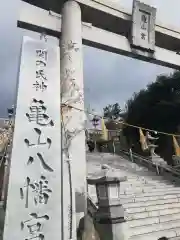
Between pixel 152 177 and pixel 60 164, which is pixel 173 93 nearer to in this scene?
pixel 152 177

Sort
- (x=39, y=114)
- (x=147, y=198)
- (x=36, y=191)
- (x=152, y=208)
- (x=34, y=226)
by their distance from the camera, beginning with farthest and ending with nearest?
(x=147, y=198), (x=152, y=208), (x=39, y=114), (x=36, y=191), (x=34, y=226)

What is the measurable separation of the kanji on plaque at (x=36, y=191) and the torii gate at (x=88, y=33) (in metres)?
2.21

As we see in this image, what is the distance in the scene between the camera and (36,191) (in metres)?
2.84

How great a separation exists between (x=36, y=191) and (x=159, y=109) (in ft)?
53.4

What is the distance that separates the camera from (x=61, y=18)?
21.2 ft

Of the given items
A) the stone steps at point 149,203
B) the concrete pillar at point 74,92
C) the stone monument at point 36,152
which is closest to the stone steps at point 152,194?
the stone steps at point 149,203

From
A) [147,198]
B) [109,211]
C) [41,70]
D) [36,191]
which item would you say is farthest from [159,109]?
[36,191]

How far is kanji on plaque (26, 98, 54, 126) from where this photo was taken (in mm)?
3090

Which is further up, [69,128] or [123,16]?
[123,16]

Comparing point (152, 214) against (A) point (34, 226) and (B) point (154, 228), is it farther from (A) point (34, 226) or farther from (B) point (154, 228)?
(A) point (34, 226)

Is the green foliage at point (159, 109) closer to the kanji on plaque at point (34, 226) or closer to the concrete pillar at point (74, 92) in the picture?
the concrete pillar at point (74, 92)

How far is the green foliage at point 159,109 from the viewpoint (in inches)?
702

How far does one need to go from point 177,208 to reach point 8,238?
5.50m

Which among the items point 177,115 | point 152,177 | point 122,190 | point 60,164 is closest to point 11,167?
point 60,164
